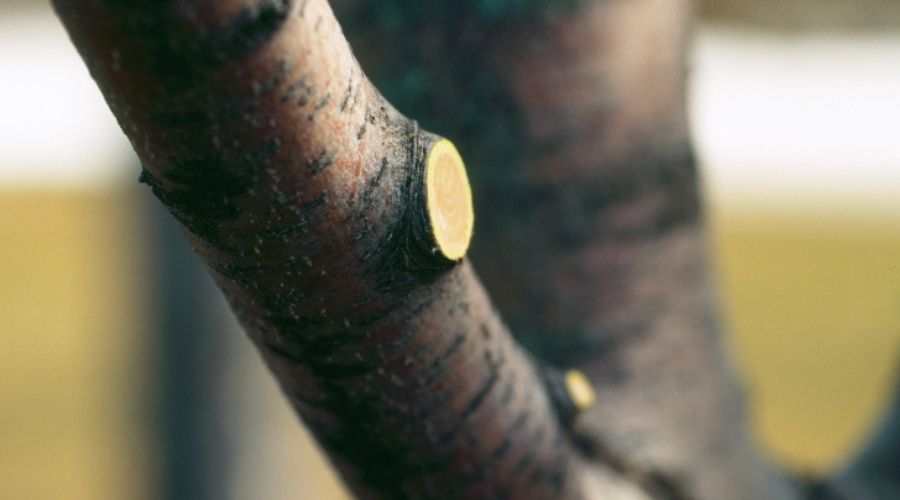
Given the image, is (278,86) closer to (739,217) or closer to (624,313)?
(624,313)

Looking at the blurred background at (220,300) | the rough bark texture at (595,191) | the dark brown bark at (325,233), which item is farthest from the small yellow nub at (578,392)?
the blurred background at (220,300)

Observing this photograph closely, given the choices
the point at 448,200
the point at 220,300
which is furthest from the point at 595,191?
the point at 220,300

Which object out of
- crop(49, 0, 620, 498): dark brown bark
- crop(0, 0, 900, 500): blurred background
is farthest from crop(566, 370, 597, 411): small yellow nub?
crop(0, 0, 900, 500): blurred background

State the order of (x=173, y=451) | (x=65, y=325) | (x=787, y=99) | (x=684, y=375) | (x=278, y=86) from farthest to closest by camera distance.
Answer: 1. (x=787, y=99)
2. (x=65, y=325)
3. (x=173, y=451)
4. (x=684, y=375)
5. (x=278, y=86)

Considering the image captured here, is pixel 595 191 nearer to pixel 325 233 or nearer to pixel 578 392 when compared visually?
pixel 578 392

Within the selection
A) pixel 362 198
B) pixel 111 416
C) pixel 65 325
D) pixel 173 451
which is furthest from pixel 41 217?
pixel 362 198

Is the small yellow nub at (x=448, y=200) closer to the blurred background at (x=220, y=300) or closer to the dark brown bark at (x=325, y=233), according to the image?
the dark brown bark at (x=325, y=233)
